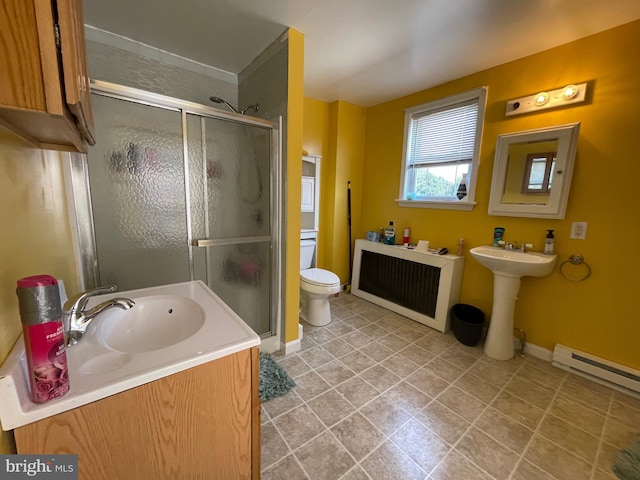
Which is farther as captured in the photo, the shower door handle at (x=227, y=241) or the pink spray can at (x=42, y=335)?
the shower door handle at (x=227, y=241)

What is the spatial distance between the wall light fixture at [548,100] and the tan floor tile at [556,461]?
2.21 metres

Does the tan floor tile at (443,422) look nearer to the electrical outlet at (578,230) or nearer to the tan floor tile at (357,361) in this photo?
the tan floor tile at (357,361)


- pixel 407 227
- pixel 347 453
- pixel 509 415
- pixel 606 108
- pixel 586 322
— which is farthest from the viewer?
pixel 407 227

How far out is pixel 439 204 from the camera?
8.57ft

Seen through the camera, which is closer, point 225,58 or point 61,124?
point 61,124

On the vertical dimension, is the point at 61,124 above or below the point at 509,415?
above

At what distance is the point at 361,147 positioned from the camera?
131 inches

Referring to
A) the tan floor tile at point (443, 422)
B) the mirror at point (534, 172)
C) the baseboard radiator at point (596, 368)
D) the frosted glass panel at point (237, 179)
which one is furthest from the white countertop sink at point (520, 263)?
the frosted glass panel at point (237, 179)

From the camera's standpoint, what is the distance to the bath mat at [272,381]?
5.31 ft

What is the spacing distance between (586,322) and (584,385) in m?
0.44

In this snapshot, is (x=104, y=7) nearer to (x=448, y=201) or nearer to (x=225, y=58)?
(x=225, y=58)

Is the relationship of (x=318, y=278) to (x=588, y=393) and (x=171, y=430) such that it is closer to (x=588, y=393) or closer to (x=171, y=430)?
(x=171, y=430)

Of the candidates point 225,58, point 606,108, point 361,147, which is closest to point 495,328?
point 606,108

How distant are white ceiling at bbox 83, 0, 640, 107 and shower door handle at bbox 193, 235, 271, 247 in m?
1.48
